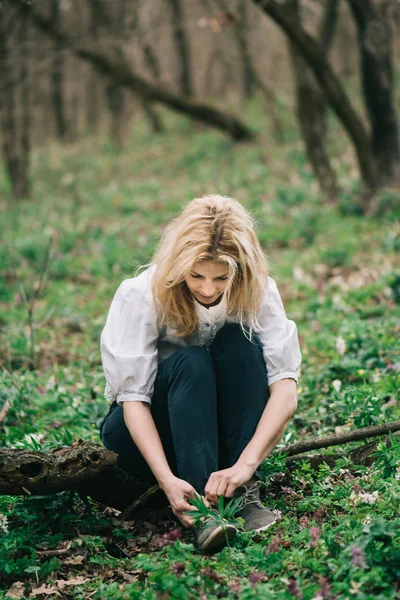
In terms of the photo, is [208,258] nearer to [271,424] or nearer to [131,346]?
[131,346]

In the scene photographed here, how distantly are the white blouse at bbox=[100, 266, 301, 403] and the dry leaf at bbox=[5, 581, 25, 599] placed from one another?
0.77 meters

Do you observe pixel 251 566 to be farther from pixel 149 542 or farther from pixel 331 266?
pixel 331 266

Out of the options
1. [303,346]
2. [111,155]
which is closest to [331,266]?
[303,346]

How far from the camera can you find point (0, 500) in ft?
10.2

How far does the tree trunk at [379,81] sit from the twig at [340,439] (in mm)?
5861

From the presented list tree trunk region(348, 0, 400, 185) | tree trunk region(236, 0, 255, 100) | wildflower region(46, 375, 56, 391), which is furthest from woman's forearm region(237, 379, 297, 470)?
tree trunk region(236, 0, 255, 100)

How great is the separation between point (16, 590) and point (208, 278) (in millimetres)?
1324

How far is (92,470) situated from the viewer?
2.86 metres

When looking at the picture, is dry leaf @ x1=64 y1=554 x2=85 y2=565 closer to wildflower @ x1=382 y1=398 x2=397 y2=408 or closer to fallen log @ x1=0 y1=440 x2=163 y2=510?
fallen log @ x1=0 y1=440 x2=163 y2=510

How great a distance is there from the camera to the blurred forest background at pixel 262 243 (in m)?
2.59

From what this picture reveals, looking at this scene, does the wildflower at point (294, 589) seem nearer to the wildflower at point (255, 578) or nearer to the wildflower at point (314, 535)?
the wildflower at point (255, 578)

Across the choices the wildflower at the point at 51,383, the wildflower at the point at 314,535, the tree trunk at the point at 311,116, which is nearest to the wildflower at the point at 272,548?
the wildflower at the point at 314,535

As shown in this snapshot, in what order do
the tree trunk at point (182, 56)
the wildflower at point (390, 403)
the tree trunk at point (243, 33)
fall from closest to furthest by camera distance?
1. the wildflower at point (390, 403)
2. the tree trunk at point (243, 33)
3. the tree trunk at point (182, 56)

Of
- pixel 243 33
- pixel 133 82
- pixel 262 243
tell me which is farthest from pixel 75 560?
pixel 243 33
